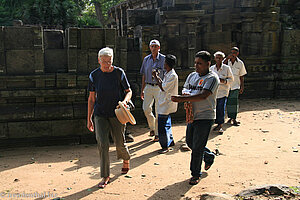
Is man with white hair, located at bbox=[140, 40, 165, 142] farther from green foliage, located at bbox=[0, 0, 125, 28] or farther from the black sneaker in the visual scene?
green foliage, located at bbox=[0, 0, 125, 28]

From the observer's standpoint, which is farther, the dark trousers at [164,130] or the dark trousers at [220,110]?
the dark trousers at [220,110]

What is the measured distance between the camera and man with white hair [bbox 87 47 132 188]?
4195 mm

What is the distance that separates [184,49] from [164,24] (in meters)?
0.83

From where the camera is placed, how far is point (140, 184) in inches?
171

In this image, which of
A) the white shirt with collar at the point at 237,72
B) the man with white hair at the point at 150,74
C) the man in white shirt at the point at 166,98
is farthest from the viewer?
the white shirt with collar at the point at 237,72

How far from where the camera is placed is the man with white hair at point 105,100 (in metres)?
4.20

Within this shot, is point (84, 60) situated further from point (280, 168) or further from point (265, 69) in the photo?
point (265, 69)

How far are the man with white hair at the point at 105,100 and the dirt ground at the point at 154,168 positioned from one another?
0.50 meters

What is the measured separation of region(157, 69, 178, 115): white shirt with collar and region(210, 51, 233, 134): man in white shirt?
1.62 meters

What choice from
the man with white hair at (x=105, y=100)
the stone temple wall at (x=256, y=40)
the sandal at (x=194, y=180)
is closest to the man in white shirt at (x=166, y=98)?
the man with white hair at (x=105, y=100)

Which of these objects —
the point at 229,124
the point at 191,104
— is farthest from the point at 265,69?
the point at 191,104

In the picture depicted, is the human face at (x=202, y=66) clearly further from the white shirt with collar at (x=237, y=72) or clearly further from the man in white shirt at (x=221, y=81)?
Result: the white shirt with collar at (x=237, y=72)

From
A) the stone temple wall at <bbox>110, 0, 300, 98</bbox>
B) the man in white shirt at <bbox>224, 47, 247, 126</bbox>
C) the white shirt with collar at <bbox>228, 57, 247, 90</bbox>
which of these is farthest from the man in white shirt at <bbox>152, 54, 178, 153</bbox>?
the stone temple wall at <bbox>110, 0, 300, 98</bbox>

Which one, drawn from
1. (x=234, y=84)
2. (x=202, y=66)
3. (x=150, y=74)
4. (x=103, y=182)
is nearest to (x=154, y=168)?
(x=103, y=182)
